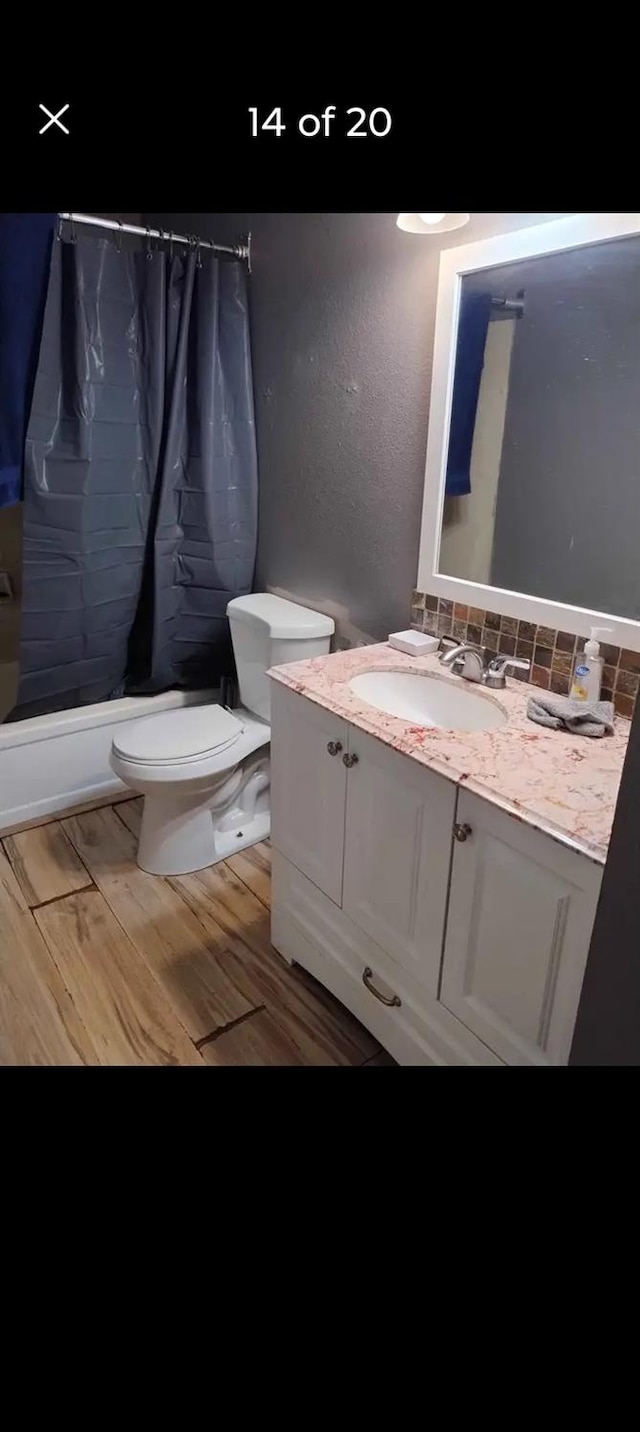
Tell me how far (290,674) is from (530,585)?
0.56m

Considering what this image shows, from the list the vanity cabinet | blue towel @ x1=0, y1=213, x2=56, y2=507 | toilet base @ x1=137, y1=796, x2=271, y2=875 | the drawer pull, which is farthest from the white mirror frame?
blue towel @ x1=0, y1=213, x2=56, y2=507

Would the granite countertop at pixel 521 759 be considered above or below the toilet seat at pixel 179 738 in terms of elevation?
above

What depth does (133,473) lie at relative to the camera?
2.33 metres

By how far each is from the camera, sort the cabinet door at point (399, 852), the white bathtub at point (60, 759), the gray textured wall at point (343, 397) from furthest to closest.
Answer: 1. the white bathtub at point (60, 759)
2. the gray textured wall at point (343, 397)
3. the cabinet door at point (399, 852)

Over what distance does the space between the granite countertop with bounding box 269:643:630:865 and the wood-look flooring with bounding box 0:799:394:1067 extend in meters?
0.60

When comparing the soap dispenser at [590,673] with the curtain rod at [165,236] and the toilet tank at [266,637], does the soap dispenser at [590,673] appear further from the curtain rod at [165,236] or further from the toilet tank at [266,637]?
the curtain rod at [165,236]

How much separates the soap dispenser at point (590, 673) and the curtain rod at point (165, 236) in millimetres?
1783

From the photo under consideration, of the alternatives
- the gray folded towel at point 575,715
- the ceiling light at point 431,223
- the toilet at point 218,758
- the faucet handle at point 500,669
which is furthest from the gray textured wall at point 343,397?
the gray folded towel at point 575,715

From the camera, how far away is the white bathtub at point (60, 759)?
7.63ft

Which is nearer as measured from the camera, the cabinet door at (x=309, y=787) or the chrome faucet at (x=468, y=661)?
the cabinet door at (x=309, y=787)

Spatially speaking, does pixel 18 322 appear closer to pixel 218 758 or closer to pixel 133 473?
pixel 133 473

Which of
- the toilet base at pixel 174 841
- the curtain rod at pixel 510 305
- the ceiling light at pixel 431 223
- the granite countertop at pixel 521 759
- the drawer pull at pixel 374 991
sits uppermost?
the ceiling light at pixel 431 223
